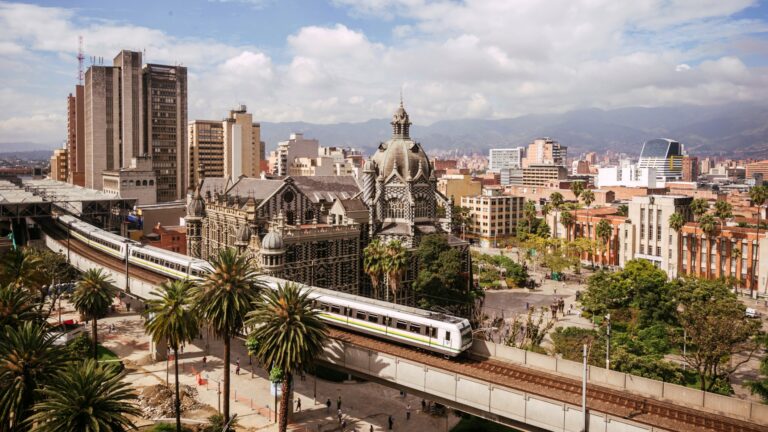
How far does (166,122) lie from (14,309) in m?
142

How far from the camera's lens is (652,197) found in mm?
119500

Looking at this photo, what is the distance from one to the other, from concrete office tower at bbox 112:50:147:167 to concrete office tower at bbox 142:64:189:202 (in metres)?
1.94

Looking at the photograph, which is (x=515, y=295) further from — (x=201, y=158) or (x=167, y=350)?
(x=201, y=158)

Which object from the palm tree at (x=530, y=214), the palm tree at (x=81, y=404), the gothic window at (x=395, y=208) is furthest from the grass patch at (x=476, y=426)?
the palm tree at (x=530, y=214)

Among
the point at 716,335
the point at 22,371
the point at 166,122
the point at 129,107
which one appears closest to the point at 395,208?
the point at 716,335

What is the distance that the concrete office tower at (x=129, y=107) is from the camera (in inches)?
6678

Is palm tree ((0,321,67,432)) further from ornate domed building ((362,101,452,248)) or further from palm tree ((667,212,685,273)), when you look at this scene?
palm tree ((667,212,685,273))

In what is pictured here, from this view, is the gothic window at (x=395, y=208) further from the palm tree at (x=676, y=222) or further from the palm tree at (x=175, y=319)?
the palm tree at (x=676, y=222)

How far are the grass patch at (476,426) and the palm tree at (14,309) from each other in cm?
3480

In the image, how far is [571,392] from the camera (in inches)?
1593

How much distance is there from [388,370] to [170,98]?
15398 cm

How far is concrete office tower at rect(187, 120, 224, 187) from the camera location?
19000cm

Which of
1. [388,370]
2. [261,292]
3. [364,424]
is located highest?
[261,292]

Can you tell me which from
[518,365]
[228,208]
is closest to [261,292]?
[518,365]
